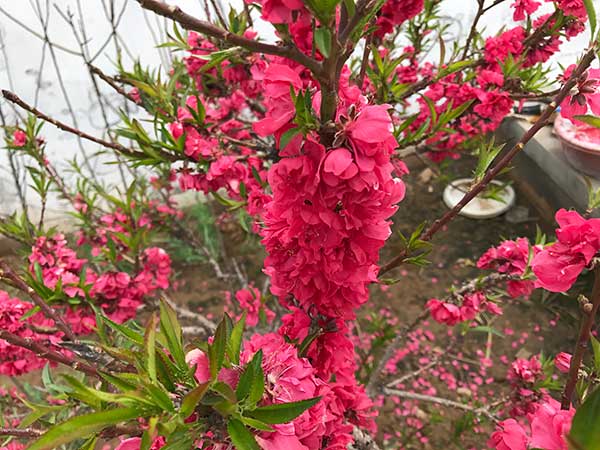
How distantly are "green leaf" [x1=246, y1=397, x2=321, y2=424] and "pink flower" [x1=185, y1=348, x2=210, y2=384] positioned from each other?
0.07m

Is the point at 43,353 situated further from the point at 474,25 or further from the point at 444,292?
the point at 444,292

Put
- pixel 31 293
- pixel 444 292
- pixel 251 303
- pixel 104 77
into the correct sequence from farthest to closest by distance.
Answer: pixel 444 292
pixel 251 303
pixel 104 77
pixel 31 293

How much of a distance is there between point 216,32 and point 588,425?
366mm

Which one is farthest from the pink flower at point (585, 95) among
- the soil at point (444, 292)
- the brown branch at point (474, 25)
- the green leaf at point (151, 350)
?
the soil at point (444, 292)

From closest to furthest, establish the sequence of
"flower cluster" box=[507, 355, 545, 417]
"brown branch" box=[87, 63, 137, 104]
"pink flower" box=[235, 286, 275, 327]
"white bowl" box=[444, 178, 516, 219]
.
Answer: "brown branch" box=[87, 63, 137, 104]
"flower cluster" box=[507, 355, 545, 417]
"pink flower" box=[235, 286, 275, 327]
"white bowl" box=[444, 178, 516, 219]

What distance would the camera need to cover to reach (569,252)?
452 millimetres

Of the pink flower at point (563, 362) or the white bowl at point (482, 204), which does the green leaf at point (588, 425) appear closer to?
the pink flower at point (563, 362)

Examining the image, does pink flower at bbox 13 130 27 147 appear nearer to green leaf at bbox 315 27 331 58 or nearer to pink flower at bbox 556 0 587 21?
green leaf at bbox 315 27 331 58

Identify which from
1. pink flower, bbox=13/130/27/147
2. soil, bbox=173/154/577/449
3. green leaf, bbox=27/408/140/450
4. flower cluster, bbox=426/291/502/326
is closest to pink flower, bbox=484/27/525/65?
flower cluster, bbox=426/291/502/326

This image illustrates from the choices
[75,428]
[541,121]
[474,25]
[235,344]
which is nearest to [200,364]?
[235,344]

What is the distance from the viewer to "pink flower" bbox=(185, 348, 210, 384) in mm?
428

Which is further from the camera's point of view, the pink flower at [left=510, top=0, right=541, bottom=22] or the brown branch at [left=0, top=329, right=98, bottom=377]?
the pink flower at [left=510, top=0, right=541, bottom=22]

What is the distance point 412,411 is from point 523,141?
1.47 metres

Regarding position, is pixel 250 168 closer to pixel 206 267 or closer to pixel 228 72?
pixel 228 72
